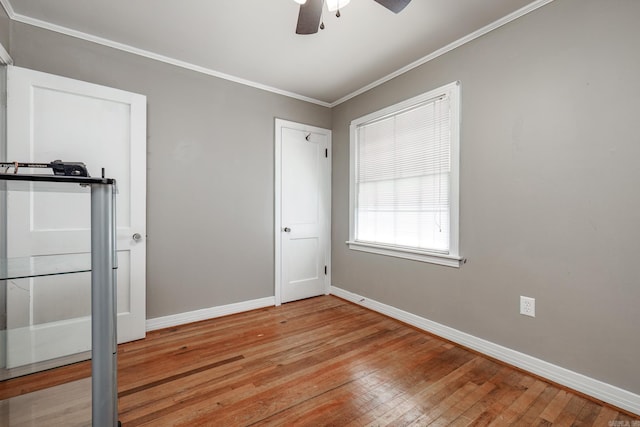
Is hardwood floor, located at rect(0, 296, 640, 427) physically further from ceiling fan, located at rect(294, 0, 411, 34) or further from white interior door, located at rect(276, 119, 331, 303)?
ceiling fan, located at rect(294, 0, 411, 34)

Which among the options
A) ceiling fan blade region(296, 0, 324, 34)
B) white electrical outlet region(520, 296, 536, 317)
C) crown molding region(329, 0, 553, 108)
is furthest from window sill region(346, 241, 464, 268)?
ceiling fan blade region(296, 0, 324, 34)

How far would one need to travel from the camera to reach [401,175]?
303 centimetres

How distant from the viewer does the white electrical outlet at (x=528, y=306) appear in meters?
2.07

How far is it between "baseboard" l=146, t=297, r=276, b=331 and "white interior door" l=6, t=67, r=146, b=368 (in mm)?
194

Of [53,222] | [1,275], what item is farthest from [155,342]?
[1,275]

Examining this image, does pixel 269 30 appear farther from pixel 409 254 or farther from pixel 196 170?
pixel 409 254

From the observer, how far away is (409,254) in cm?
291

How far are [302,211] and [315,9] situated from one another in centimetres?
230

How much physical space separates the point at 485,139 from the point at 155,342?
3.28 m

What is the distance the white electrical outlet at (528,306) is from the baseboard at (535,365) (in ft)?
1.01

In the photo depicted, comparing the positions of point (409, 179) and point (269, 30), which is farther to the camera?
point (409, 179)

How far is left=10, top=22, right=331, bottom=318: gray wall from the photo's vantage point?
8.18 feet

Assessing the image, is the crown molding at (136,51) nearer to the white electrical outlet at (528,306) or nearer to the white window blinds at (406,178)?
the white window blinds at (406,178)

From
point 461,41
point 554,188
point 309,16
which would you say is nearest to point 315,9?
point 309,16
